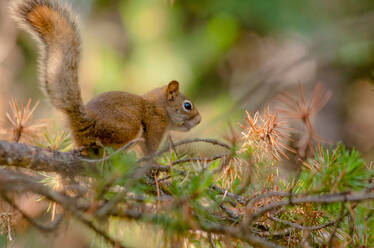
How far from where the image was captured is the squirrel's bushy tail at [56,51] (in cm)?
140

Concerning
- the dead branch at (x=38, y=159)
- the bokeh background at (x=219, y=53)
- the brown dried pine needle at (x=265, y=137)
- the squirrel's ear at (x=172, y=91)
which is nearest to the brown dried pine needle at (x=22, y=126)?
the dead branch at (x=38, y=159)

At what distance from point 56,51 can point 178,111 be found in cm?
80

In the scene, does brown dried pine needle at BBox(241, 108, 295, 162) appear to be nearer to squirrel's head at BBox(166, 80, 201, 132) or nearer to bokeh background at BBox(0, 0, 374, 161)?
squirrel's head at BBox(166, 80, 201, 132)

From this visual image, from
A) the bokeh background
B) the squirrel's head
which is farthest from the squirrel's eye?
the bokeh background

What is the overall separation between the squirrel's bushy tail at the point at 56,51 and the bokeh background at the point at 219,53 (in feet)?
3.21

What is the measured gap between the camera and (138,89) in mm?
3076

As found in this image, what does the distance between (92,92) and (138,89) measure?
0.34m

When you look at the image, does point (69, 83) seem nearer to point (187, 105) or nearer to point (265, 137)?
point (265, 137)

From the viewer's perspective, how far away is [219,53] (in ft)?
11.7

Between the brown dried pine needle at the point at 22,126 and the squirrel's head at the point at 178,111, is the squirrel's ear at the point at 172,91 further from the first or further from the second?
the brown dried pine needle at the point at 22,126

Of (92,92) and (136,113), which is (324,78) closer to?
(92,92)

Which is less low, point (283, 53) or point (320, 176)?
point (283, 53)

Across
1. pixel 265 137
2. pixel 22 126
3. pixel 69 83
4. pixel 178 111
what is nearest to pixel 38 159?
pixel 22 126

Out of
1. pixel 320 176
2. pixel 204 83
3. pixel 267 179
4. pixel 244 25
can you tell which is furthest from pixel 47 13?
pixel 244 25
